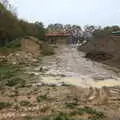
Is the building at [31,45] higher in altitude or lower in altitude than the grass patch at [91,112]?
lower

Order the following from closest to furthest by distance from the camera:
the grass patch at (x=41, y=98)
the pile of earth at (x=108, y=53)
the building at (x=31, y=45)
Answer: the grass patch at (x=41, y=98) → the pile of earth at (x=108, y=53) → the building at (x=31, y=45)

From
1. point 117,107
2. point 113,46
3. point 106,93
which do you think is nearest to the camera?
point 117,107

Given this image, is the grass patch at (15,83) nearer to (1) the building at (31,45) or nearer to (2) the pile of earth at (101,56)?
(2) the pile of earth at (101,56)

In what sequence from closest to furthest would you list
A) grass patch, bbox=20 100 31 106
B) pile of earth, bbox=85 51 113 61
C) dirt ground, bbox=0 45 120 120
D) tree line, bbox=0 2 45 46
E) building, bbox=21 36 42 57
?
dirt ground, bbox=0 45 120 120, grass patch, bbox=20 100 31 106, pile of earth, bbox=85 51 113 61, building, bbox=21 36 42 57, tree line, bbox=0 2 45 46

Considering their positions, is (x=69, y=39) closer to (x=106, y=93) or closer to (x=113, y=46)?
(x=113, y=46)

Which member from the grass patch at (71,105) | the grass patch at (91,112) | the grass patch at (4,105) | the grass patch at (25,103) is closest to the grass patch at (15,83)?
the grass patch at (25,103)

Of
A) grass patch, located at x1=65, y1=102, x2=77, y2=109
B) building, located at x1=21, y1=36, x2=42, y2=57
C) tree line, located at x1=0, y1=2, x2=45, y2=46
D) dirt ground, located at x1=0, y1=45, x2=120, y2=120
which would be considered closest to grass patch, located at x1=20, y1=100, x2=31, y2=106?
dirt ground, located at x1=0, y1=45, x2=120, y2=120

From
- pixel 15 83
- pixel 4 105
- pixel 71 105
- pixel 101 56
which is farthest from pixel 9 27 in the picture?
pixel 71 105

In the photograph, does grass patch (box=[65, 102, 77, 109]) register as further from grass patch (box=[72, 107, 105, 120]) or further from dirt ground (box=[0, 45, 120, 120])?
grass patch (box=[72, 107, 105, 120])

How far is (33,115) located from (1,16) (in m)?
39.9

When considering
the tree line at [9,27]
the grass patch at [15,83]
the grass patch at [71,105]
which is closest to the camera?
the grass patch at [71,105]

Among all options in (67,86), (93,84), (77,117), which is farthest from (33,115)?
(93,84)

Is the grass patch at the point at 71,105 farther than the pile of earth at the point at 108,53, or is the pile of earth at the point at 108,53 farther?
the pile of earth at the point at 108,53

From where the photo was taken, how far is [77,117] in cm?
1048
